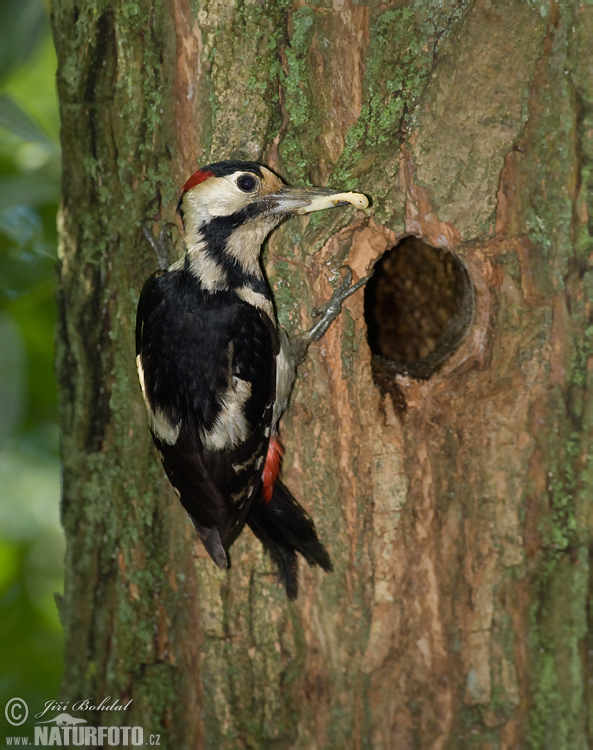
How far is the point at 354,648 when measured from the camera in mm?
2098

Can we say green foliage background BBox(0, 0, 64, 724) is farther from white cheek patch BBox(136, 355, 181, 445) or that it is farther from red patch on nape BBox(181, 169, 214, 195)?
red patch on nape BBox(181, 169, 214, 195)

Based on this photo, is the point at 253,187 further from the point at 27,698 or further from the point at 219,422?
the point at 27,698

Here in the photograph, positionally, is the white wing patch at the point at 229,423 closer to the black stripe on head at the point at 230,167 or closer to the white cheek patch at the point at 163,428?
the white cheek patch at the point at 163,428

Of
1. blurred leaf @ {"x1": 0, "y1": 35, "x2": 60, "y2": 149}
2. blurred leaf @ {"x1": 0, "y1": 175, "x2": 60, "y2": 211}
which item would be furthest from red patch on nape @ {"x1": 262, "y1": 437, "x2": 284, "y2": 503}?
blurred leaf @ {"x1": 0, "y1": 35, "x2": 60, "y2": 149}

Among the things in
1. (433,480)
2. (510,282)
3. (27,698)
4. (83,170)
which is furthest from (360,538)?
(27,698)

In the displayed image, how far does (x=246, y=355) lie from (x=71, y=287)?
0.65m

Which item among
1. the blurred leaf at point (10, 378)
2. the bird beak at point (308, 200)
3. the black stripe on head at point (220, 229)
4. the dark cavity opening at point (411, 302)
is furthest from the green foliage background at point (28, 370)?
the dark cavity opening at point (411, 302)

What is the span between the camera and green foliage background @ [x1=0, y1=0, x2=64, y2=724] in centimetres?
238

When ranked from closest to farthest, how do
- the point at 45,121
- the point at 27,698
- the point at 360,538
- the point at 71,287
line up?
the point at 360,538
the point at 71,287
the point at 27,698
the point at 45,121

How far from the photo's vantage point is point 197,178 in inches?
78.5

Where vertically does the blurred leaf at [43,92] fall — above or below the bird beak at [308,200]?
above

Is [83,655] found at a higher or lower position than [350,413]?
lower

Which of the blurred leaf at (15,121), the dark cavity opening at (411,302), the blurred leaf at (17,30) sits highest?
the blurred leaf at (17,30)

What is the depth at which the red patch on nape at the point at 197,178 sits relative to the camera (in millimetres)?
1979
